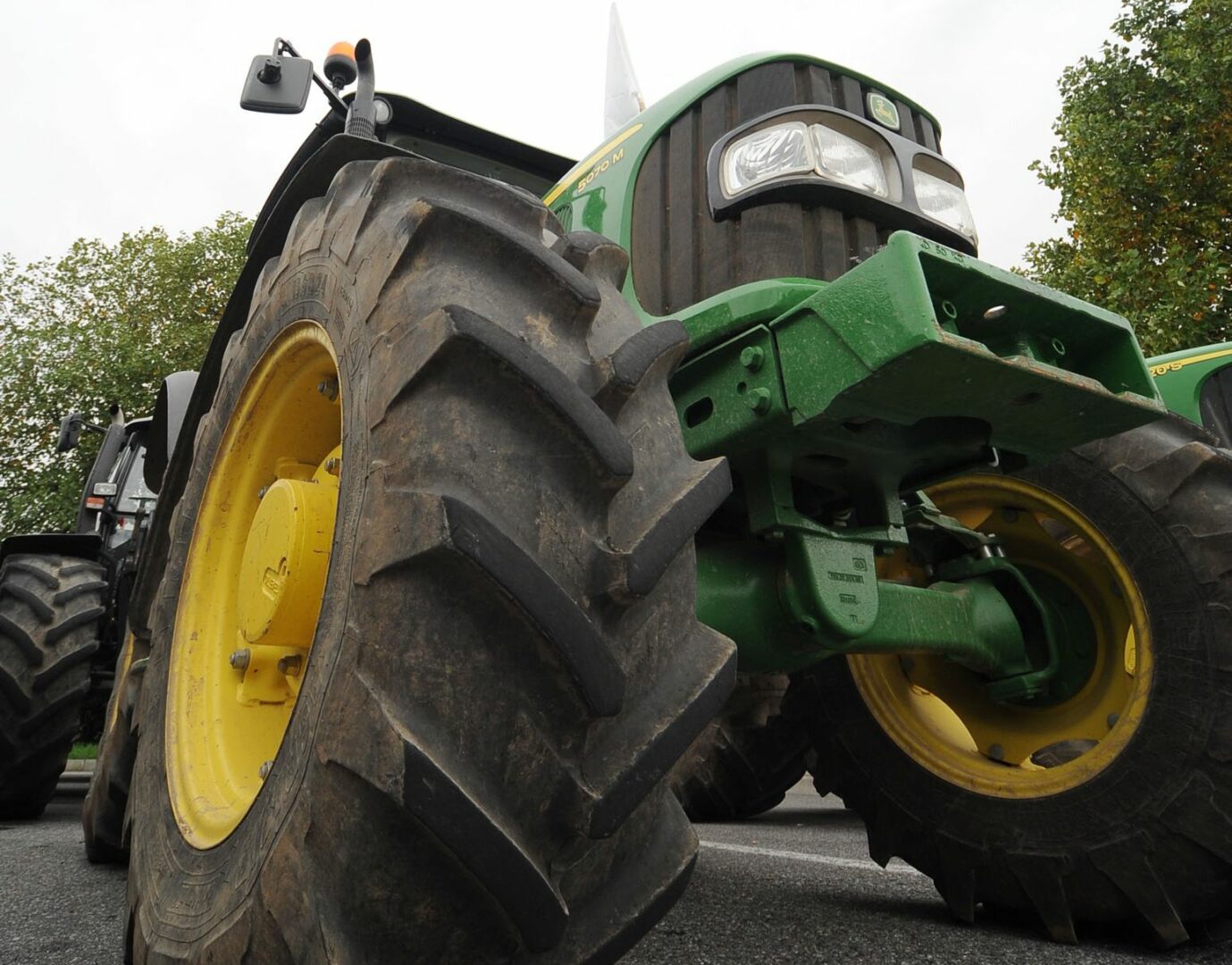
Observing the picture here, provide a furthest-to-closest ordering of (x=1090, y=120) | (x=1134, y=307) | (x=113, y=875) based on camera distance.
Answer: (x=1090, y=120) < (x=1134, y=307) < (x=113, y=875)

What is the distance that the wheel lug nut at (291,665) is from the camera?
5.48ft

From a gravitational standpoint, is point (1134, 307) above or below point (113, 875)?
above

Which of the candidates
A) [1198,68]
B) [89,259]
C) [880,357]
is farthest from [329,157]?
[89,259]

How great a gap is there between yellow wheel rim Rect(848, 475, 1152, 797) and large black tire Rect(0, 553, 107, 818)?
3.09m

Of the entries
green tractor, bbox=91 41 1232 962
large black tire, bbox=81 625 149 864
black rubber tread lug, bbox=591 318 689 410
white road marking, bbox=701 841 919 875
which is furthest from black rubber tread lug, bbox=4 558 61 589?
black rubber tread lug, bbox=591 318 689 410

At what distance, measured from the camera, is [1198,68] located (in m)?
9.95

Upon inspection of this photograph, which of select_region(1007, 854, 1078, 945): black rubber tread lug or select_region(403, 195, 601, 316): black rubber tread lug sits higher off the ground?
select_region(403, 195, 601, 316): black rubber tread lug

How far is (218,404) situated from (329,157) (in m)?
0.53

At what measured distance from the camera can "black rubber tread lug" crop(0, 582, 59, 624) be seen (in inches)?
148

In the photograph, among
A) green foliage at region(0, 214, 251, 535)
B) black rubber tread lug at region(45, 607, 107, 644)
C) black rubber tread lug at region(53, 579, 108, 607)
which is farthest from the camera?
green foliage at region(0, 214, 251, 535)

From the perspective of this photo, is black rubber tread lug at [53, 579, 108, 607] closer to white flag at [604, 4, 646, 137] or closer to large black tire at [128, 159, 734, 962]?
white flag at [604, 4, 646, 137]

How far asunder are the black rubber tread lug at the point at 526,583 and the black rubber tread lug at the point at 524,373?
0.52 ft

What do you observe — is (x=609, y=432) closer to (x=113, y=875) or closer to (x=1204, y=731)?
(x=1204, y=731)

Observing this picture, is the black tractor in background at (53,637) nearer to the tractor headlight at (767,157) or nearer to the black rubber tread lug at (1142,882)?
the tractor headlight at (767,157)
